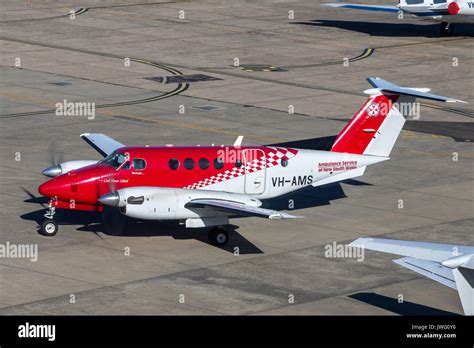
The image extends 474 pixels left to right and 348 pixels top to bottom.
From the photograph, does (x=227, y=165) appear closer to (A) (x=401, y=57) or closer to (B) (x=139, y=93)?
(B) (x=139, y=93)

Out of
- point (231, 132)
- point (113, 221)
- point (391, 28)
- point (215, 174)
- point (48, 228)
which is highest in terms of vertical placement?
point (391, 28)

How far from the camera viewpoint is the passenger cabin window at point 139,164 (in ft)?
110

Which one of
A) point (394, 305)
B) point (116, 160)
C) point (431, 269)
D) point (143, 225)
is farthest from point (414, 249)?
point (143, 225)

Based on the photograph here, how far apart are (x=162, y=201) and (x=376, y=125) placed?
318 inches

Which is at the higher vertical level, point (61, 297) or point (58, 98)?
point (58, 98)

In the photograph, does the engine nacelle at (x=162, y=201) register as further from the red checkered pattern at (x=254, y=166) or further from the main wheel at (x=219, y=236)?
the red checkered pattern at (x=254, y=166)

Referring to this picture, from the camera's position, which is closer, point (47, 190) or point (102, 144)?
point (47, 190)

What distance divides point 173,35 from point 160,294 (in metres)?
41.4

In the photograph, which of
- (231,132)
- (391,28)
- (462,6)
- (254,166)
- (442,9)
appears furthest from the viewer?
(391,28)

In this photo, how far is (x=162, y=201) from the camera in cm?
3247

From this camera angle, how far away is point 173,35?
6894 centimetres

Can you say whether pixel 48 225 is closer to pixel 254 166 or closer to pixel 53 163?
pixel 53 163
